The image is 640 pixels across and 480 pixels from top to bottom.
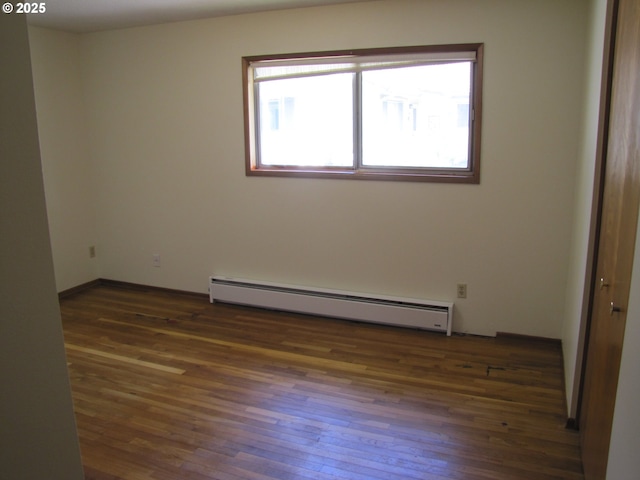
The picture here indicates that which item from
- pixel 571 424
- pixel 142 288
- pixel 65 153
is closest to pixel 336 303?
pixel 571 424

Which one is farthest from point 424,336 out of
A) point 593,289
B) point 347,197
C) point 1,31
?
point 1,31

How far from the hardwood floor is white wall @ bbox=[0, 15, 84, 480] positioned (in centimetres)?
130

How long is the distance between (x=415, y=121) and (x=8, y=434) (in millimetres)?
3342

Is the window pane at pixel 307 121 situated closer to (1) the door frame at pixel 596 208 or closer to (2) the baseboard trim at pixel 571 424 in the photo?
(1) the door frame at pixel 596 208

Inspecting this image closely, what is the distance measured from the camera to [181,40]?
4.38 meters

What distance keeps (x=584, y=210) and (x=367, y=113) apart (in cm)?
185

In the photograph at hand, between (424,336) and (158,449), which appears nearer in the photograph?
(158,449)

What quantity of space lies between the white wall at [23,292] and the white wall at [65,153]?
3904mm

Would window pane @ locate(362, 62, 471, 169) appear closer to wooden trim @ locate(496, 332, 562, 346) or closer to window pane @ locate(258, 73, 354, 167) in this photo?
window pane @ locate(258, 73, 354, 167)

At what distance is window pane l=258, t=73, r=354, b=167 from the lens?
4.05m

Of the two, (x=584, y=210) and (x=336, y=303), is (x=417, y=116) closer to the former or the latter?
(x=584, y=210)

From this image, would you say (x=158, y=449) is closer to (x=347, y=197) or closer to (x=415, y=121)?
(x=347, y=197)

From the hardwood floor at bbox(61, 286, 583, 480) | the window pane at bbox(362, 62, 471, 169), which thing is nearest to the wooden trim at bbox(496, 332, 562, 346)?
the hardwood floor at bbox(61, 286, 583, 480)

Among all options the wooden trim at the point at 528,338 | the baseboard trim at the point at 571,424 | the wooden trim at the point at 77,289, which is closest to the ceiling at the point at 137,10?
the wooden trim at the point at 77,289
